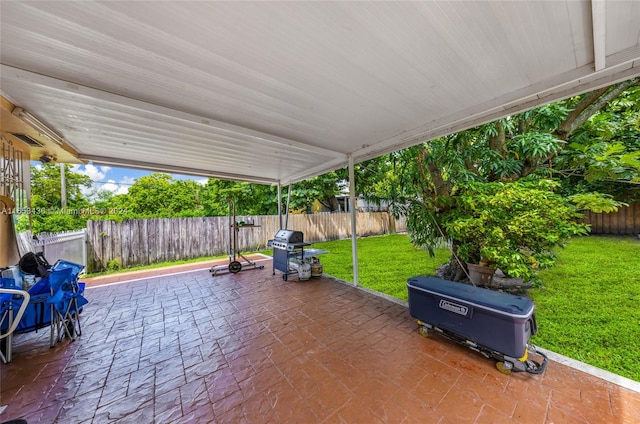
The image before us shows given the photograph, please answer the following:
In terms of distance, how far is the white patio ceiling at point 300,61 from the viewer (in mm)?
1333

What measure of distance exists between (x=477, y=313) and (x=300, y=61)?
2.72 m

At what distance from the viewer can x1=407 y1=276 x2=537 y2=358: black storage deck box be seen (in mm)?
1918

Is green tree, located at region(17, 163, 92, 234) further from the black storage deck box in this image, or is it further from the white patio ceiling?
the black storage deck box

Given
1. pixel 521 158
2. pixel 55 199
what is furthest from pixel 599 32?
pixel 55 199

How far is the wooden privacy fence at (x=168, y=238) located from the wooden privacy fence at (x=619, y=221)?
10.9 metres

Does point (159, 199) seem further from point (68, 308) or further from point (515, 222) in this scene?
point (515, 222)

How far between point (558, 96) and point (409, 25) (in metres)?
1.91

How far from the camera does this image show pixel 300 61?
5.73 feet

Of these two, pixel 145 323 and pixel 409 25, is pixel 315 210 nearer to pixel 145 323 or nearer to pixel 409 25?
pixel 145 323

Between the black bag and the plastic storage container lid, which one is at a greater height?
the black bag

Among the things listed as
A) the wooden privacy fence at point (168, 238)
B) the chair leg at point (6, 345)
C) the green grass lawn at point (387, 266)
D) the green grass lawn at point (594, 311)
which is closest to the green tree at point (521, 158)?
the green grass lawn at point (594, 311)

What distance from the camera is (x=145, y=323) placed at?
10.1 feet

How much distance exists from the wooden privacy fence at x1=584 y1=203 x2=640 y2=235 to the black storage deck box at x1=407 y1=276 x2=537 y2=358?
9.74 m

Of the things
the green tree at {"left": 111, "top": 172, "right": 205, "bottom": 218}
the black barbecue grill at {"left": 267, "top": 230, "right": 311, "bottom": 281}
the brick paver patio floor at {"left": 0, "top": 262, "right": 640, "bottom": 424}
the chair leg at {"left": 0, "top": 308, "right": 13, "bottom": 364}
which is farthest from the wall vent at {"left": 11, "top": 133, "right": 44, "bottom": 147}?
the green tree at {"left": 111, "top": 172, "right": 205, "bottom": 218}
